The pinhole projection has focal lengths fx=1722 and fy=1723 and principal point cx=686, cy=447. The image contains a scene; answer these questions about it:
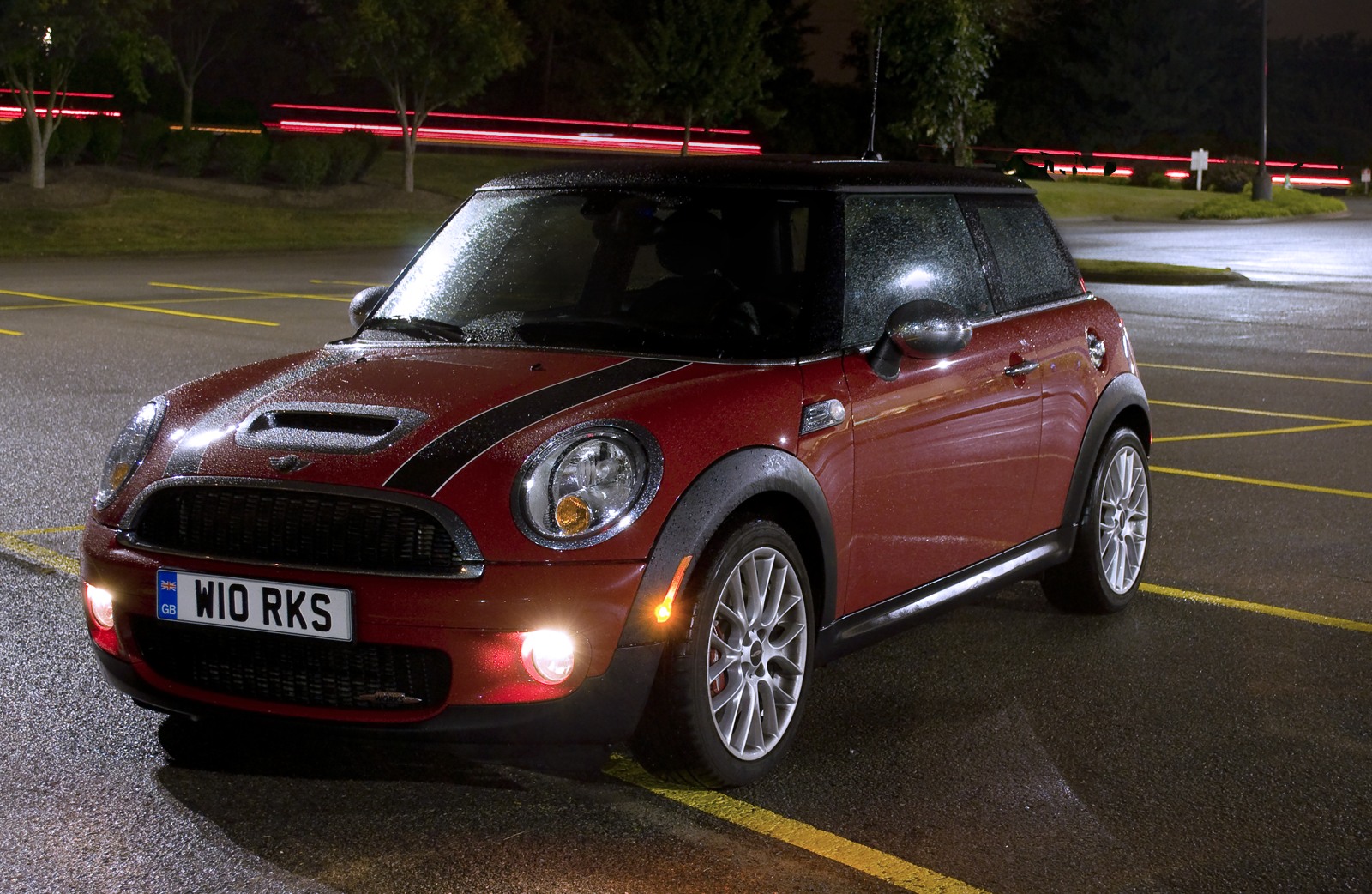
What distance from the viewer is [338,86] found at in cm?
7619

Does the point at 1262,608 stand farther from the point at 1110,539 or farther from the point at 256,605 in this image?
the point at 256,605

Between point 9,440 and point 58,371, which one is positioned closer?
point 9,440

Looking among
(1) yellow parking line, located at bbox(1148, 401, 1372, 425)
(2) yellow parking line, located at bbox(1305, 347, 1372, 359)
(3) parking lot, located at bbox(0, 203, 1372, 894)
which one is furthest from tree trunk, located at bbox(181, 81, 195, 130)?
(3) parking lot, located at bbox(0, 203, 1372, 894)

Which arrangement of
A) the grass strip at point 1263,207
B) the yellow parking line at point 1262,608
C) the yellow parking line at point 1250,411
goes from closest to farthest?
the yellow parking line at point 1262,608 → the yellow parking line at point 1250,411 → the grass strip at point 1263,207

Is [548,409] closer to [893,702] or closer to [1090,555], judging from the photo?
[893,702]

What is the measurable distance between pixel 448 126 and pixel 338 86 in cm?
731

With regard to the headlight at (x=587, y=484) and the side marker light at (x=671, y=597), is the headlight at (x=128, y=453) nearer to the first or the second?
the headlight at (x=587, y=484)

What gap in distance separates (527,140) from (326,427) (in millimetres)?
61487

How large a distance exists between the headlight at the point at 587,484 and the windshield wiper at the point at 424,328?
993 mm

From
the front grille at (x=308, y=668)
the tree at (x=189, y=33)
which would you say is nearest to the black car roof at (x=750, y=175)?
the front grille at (x=308, y=668)

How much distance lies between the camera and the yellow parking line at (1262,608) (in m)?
6.09

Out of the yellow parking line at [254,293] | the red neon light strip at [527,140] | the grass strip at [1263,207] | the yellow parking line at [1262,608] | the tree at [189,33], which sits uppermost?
the tree at [189,33]

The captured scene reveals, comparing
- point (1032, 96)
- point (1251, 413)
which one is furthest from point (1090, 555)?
point (1032, 96)

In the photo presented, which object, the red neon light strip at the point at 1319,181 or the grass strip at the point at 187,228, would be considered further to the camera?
the red neon light strip at the point at 1319,181
